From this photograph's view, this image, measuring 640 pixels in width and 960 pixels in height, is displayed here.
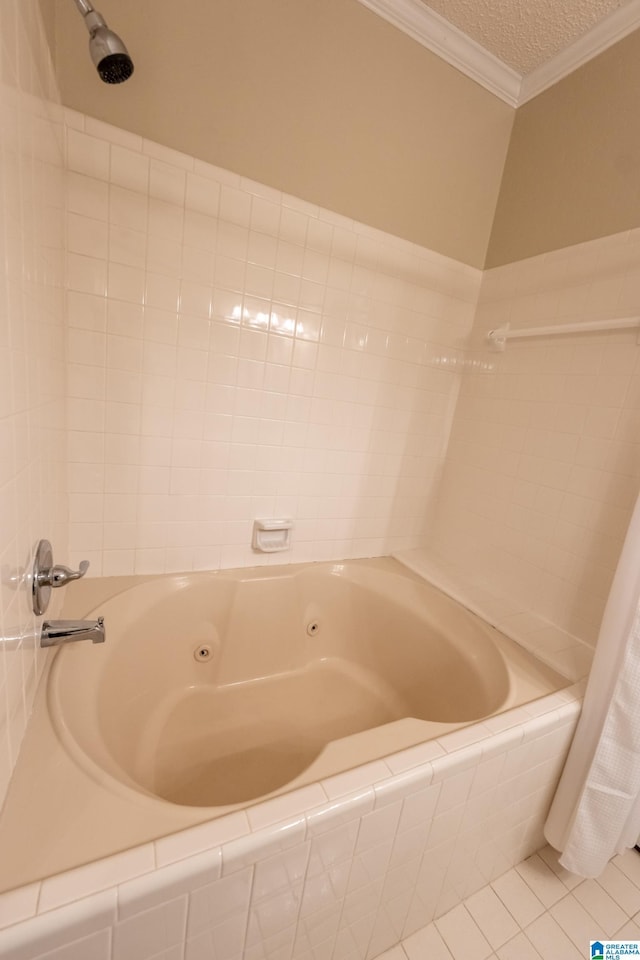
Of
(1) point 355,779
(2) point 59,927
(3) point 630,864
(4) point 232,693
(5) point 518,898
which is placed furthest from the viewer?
(4) point 232,693

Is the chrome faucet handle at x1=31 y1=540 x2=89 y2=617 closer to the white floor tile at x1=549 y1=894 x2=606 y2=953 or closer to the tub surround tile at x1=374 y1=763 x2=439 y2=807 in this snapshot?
the tub surround tile at x1=374 y1=763 x2=439 y2=807

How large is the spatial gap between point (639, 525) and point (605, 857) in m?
0.87

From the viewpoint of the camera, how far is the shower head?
66 centimetres

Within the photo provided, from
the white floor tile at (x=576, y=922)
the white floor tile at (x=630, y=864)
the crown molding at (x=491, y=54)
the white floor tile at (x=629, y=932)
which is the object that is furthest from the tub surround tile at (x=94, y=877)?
the crown molding at (x=491, y=54)

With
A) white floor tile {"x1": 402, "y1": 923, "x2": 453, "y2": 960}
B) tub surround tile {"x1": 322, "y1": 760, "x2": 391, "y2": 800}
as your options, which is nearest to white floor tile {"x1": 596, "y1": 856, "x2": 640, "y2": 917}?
white floor tile {"x1": 402, "y1": 923, "x2": 453, "y2": 960}

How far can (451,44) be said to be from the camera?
129 cm

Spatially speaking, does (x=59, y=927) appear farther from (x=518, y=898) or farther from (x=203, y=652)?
(x=518, y=898)

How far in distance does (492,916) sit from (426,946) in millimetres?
199

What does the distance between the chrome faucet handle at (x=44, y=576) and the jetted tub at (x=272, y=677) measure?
0.21 metres

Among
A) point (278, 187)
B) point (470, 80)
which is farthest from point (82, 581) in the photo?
point (470, 80)

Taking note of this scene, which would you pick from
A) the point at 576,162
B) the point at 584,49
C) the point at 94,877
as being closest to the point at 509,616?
the point at 94,877

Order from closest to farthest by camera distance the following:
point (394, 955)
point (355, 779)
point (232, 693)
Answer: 1. point (355, 779)
2. point (394, 955)
3. point (232, 693)

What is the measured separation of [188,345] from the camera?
3.87ft

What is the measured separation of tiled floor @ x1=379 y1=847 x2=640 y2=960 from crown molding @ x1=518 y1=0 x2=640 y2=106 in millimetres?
2506
